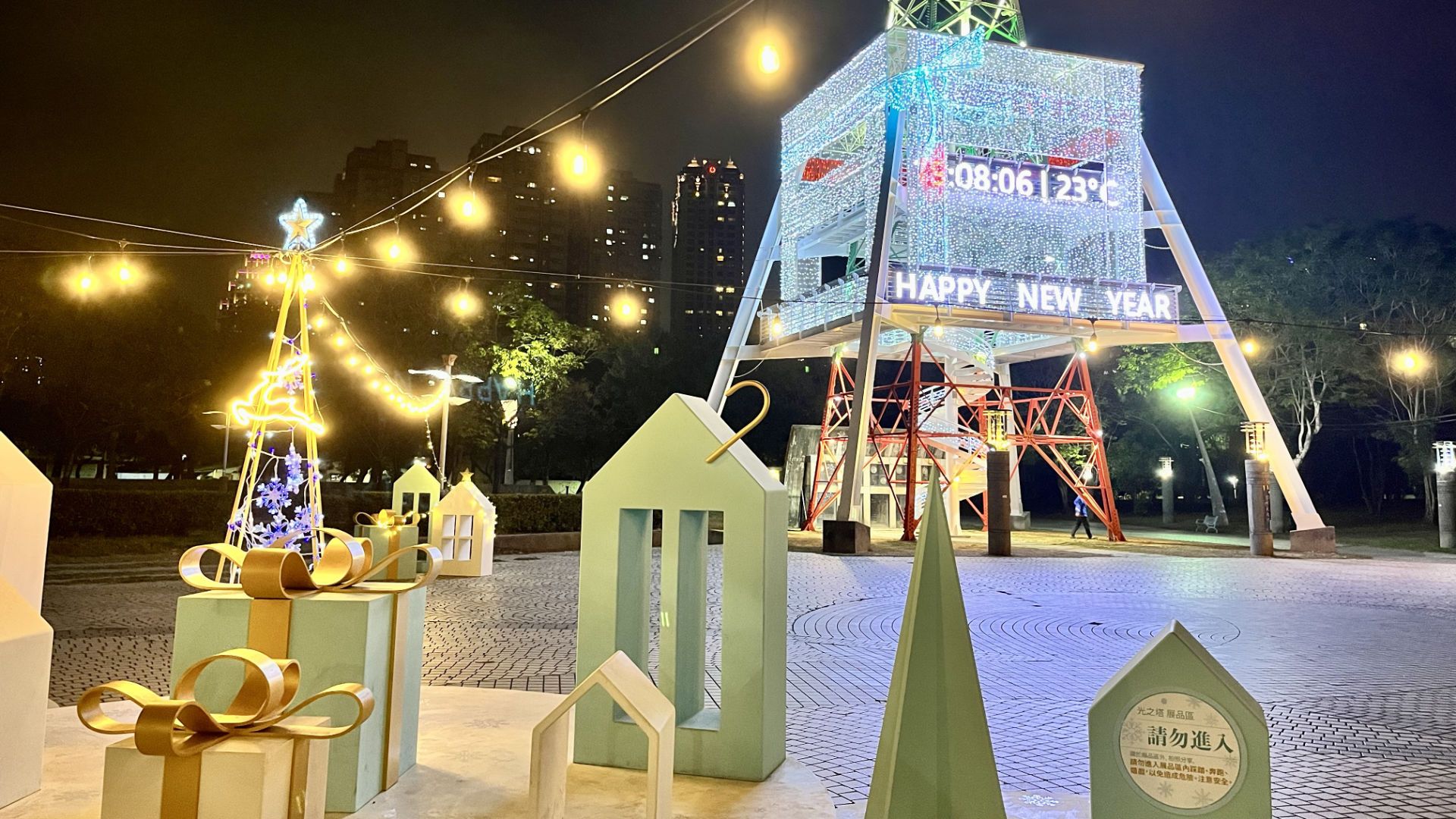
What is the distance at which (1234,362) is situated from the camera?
24.7 meters

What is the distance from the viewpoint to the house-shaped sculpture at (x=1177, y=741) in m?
3.03

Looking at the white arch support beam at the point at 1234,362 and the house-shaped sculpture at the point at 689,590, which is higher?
the white arch support beam at the point at 1234,362

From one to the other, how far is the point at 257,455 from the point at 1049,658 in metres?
8.12

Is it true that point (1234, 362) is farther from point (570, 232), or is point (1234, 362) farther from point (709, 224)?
point (709, 224)

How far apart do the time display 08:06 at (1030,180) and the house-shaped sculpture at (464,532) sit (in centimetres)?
1484

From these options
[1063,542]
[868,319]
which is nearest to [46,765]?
[868,319]

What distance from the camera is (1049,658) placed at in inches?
337

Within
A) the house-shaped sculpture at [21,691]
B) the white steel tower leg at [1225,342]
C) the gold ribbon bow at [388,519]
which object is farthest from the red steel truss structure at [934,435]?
the house-shaped sculpture at [21,691]

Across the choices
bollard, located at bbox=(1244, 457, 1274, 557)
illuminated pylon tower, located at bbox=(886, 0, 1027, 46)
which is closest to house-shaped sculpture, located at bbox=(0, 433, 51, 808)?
bollard, located at bbox=(1244, 457, 1274, 557)

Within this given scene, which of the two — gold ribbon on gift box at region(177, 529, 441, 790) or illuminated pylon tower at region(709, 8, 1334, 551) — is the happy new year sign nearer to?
illuminated pylon tower at region(709, 8, 1334, 551)

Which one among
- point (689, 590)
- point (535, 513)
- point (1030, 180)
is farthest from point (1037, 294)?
point (689, 590)

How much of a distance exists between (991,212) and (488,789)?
2242 centimetres

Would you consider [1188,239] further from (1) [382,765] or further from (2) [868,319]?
(1) [382,765]

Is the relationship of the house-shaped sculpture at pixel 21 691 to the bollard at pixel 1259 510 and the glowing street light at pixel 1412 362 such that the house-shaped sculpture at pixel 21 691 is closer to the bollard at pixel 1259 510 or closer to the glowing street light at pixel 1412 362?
the bollard at pixel 1259 510
